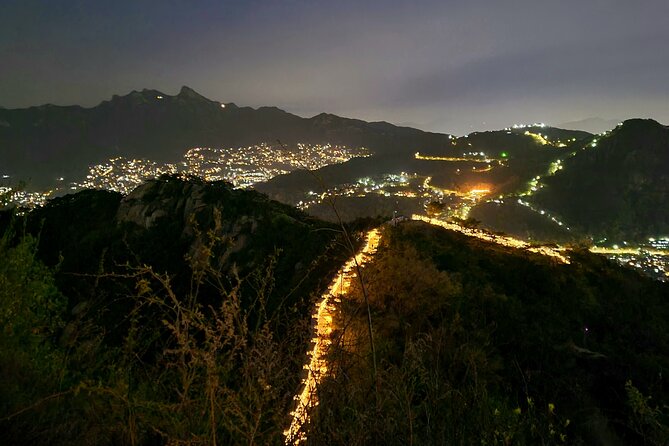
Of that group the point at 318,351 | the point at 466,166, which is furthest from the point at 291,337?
the point at 466,166

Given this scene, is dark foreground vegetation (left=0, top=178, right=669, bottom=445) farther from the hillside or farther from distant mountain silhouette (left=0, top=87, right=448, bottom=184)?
distant mountain silhouette (left=0, top=87, right=448, bottom=184)

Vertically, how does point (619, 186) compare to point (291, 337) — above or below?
below

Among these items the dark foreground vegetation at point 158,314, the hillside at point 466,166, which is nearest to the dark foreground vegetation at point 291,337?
the dark foreground vegetation at point 158,314

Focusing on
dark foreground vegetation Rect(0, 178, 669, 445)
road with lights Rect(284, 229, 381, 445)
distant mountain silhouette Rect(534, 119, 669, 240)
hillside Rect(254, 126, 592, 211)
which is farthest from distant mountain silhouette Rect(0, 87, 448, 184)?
road with lights Rect(284, 229, 381, 445)

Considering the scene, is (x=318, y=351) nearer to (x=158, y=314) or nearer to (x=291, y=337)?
(x=291, y=337)

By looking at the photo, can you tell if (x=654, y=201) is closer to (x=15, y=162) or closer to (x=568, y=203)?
(x=568, y=203)

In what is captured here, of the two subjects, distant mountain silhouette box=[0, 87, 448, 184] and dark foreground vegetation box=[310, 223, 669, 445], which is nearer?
dark foreground vegetation box=[310, 223, 669, 445]
